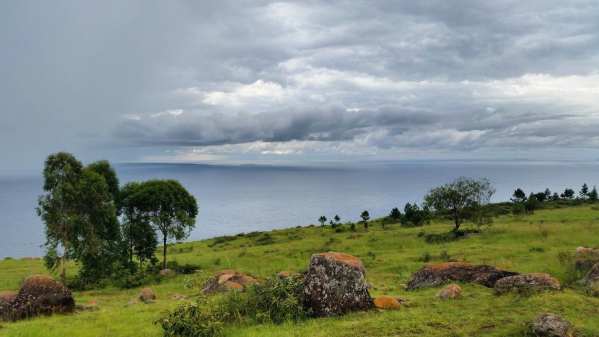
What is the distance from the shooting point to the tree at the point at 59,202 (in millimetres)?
34062

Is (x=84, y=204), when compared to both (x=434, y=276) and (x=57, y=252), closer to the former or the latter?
(x=57, y=252)

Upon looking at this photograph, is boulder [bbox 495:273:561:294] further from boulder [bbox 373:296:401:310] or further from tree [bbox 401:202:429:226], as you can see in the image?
tree [bbox 401:202:429:226]

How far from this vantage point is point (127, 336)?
13781 millimetres

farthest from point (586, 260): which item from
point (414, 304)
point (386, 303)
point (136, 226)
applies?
point (136, 226)

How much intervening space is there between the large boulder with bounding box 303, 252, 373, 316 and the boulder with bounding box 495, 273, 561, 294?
5980 mm

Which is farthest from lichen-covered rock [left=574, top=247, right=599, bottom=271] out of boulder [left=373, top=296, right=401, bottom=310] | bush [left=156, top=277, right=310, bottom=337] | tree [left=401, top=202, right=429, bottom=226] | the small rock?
tree [left=401, top=202, right=429, bottom=226]

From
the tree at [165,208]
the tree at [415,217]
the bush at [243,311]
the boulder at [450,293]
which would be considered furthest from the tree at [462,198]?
the bush at [243,311]

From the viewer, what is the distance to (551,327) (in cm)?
1062

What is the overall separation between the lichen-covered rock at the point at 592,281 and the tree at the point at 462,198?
37034 millimetres

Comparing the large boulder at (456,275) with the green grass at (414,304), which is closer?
the green grass at (414,304)

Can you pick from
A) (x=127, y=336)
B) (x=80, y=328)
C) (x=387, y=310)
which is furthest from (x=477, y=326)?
(x=80, y=328)

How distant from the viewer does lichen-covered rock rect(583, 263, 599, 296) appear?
1590cm

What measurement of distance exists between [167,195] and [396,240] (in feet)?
90.9

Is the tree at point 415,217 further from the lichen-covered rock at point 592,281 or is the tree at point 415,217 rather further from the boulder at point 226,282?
the lichen-covered rock at point 592,281
